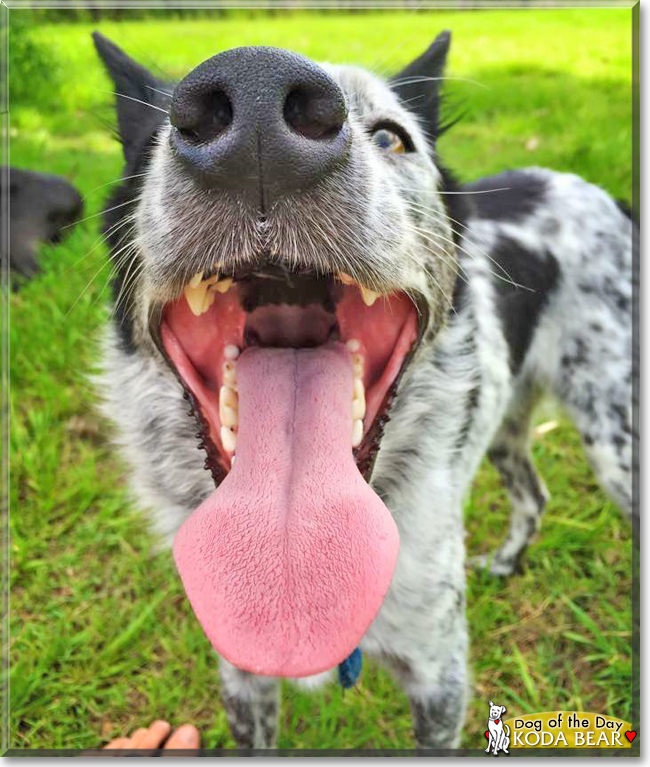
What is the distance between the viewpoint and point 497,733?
103 inches

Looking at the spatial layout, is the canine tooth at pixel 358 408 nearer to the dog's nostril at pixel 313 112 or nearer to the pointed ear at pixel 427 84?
the dog's nostril at pixel 313 112

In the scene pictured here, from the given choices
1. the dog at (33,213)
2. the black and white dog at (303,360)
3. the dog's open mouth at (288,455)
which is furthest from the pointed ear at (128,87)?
the dog at (33,213)

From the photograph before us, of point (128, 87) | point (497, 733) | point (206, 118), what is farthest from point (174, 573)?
point (206, 118)

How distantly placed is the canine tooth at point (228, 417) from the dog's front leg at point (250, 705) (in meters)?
1.19

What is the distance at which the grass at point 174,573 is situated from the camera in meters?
3.18

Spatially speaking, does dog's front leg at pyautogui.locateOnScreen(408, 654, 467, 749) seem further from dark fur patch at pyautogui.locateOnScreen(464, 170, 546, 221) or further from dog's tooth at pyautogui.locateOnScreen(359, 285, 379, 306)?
dark fur patch at pyautogui.locateOnScreen(464, 170, 546, 221)

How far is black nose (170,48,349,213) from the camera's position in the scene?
4.37 ft

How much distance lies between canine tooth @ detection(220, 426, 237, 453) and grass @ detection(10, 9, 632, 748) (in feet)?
2.98

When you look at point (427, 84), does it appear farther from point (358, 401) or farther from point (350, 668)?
point (350, 668)

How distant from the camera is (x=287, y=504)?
1.82 m

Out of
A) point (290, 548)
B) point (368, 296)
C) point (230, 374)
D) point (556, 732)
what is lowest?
point (556, 732)

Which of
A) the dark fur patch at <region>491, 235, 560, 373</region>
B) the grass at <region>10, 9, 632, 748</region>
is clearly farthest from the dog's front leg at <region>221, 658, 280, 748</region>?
the dark fur patch at <region>491, 235, 560, 373</region>

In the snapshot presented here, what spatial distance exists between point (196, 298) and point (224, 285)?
0.10 m

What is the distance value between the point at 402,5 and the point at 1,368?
2.87 m
